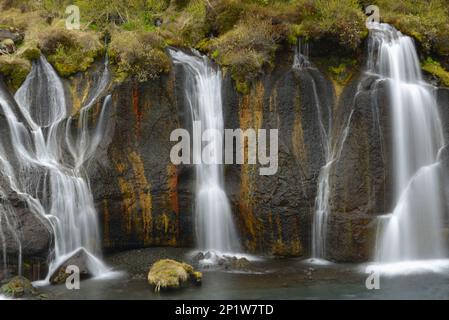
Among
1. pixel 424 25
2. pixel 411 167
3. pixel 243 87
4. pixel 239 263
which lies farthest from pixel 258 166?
pixel 424 25

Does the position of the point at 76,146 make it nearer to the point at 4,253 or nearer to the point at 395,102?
the point at 4,253

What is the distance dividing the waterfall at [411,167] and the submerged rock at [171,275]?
5.09 m

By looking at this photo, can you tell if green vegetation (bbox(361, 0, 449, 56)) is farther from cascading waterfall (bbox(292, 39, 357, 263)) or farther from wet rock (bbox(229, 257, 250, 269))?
wet rock (bbox(229, 257, 250, 269))

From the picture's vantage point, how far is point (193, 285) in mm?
13688

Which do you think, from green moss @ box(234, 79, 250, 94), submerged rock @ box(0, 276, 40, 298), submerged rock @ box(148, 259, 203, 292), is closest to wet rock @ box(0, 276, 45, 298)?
submerged rock @ box(0, 276, 40, 298)

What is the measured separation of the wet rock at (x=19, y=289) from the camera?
12.7 m

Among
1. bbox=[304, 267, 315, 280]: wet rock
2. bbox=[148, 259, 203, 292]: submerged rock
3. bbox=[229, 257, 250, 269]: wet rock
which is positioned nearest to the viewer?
bbox=[148, 259, 203, 292]: submerged rock

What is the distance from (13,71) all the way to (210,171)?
6320mm

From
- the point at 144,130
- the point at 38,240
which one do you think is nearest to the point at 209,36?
the point at 144,130

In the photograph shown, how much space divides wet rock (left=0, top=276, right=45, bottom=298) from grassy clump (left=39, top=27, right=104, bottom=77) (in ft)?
21.6

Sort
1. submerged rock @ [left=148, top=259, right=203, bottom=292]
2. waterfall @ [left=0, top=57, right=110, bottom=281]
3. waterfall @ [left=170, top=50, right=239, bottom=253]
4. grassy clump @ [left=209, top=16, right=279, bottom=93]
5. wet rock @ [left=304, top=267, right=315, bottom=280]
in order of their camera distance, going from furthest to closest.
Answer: grassy clump @ [left=209, top=16, right=279, bottom=93], waterfall @ [left=170, top=50, right=239, bottom=253], waterfall @ [left=0, top=57, right=110, bottom=281], wet rock @ [left=304, top=267, right=315, bottom=280], submerged rock @ [left=148, top=259, right=203, bottom=292]

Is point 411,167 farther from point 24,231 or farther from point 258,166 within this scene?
point 24,231

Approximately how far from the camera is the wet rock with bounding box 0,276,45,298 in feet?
41.8

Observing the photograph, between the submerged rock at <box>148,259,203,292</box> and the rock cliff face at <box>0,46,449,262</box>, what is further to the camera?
the rock cliff face at <box>0,46,449,262</box>
